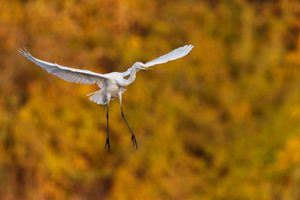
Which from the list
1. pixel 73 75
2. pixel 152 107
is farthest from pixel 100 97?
pixel 152 107

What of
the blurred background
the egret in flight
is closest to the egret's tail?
the egret in flight

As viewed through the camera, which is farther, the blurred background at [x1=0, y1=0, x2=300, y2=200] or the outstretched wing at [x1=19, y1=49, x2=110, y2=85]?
the blurred background at [x1=0, y1=0, x2=300, y2=200]

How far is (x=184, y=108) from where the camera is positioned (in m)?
21.2

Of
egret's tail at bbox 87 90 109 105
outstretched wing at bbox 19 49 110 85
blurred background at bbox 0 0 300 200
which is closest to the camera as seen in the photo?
outstretched wing at bbox 19 49 110 85

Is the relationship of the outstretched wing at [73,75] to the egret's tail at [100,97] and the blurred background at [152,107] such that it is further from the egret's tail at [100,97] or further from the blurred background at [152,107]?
the blurred background at [152,107]

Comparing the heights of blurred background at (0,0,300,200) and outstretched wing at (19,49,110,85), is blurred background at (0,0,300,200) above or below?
above

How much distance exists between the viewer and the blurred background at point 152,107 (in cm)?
1955

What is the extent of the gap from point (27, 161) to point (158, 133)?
7.61 feet

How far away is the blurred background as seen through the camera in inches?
770

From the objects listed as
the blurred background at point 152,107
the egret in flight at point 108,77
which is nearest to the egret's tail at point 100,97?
the egret in flight at point 108,77

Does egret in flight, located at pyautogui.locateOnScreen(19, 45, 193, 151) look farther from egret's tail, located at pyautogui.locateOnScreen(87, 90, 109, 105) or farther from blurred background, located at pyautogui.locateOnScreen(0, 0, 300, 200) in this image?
blurred background, located at pyautogui.locateOnScreen(0, 0, 300, 200)

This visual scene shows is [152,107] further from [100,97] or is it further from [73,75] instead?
[73,75]

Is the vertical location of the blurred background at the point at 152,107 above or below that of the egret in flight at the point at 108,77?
above

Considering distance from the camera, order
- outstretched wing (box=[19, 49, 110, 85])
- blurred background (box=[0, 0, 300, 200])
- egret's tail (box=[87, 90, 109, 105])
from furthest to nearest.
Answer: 1. blurred background (box=[0, 0, 300, 200])
2. egret's tail (box=[87, 90, 109, 105])
3. outstretched wing (box=[19, 49, 110, 85])
